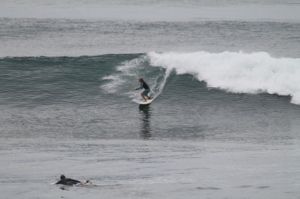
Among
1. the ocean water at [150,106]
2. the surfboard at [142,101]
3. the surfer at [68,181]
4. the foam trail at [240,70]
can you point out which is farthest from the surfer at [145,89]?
the surfer at [68,181]

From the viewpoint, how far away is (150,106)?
29844mm

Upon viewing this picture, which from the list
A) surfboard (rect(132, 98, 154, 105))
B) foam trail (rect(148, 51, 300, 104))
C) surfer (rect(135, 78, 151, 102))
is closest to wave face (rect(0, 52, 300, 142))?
foam trail (rect(148, 51, 300, 104))

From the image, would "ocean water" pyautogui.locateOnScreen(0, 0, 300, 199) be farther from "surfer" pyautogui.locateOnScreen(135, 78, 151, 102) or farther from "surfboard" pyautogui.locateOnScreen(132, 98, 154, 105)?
"surfer" pyautogui.locateOnScreen(135, 78, 151, 102)

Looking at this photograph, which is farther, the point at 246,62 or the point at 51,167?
the point at 246,62

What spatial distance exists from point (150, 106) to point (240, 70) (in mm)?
6166

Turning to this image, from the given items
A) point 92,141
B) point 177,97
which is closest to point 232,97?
point 177,97

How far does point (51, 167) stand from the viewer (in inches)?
822

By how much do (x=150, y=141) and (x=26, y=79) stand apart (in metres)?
11.2

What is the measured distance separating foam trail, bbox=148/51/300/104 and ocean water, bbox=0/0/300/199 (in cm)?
7

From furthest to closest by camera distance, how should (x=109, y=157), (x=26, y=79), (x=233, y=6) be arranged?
(x=233, y=6) → (x=26, y=79) → (x=109, y=157)

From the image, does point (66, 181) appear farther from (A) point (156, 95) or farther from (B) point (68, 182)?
(A) point (156, 95)

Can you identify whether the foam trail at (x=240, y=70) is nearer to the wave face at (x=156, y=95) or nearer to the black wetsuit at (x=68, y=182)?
the wave face at (x=156, y=95)

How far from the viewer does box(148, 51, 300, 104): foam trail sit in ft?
106

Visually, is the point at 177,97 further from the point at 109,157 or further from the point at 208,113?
the point at 109,157
